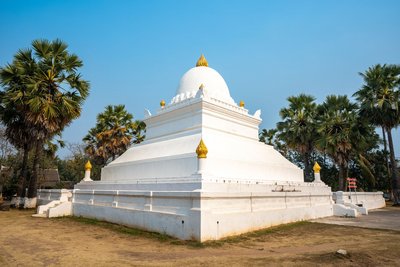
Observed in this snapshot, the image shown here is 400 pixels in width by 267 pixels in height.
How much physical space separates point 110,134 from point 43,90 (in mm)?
9163

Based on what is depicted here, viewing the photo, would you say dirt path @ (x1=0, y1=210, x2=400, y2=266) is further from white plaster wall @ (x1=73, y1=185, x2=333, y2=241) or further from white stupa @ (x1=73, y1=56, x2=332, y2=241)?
white stupa @ (x1=73, y1=56, x2=332, y2=241)

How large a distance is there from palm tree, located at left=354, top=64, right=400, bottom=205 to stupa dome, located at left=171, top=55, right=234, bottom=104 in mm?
14891

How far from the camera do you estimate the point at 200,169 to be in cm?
976

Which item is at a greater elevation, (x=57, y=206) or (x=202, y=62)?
(x=202, y=62)

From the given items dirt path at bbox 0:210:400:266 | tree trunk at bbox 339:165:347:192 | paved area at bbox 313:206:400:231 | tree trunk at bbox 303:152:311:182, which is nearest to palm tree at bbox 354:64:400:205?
tree trunk at bbox 339:165:347:192

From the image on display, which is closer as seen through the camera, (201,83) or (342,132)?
(201,83)

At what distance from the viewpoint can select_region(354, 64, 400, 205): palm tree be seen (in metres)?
24.1

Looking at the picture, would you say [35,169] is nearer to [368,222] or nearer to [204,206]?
[204,206]

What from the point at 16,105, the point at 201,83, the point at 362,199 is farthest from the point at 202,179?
the point at 362,199

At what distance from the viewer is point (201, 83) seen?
55.3 ft

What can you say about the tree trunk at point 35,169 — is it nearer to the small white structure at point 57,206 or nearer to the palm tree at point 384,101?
the small white structure at point 57,206

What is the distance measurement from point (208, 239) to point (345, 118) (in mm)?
20577

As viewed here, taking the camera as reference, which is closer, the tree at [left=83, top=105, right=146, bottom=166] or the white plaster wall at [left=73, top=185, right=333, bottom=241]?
the white plaster wall at [left=73, top=185, right=333, bottom=241]

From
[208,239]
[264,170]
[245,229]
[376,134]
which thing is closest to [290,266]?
[208,239]
